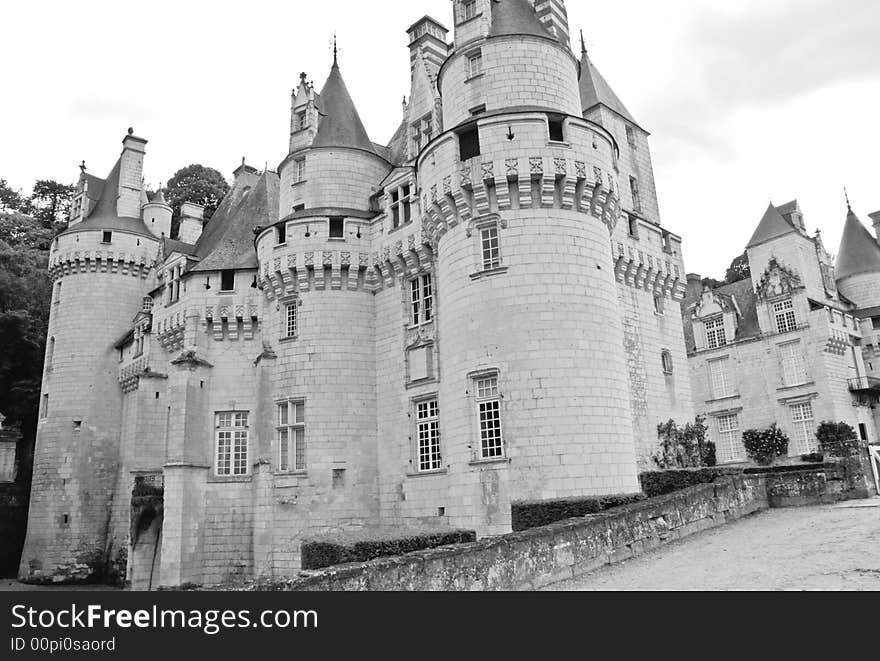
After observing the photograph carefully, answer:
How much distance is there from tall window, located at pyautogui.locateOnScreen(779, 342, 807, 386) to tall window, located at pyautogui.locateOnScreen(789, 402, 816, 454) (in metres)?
1.30

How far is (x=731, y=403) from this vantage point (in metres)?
38.3

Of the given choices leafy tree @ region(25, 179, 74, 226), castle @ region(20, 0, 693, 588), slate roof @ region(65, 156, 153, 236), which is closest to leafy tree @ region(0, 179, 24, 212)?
leafy tree @ region(25, 179, 74, 226)

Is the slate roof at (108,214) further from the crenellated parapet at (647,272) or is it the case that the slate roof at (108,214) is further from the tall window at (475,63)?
the crenellated parapet at (647,272)

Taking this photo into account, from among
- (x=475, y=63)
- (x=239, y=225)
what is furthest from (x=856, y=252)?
(x=239, y=225)

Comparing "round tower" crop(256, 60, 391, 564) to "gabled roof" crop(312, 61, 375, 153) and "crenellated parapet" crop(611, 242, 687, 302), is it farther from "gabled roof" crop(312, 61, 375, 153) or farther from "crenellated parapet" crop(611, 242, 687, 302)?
"crenellated parapet" crop(611, 242, 687, 302)

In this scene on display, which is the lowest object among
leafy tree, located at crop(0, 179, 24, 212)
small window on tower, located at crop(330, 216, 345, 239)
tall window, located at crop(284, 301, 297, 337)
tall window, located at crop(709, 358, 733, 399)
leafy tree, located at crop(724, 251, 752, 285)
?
tall window, located at crop(709, 358, 733, 399)

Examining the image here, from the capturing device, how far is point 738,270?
6144 centimetres

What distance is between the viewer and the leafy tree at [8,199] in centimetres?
5615

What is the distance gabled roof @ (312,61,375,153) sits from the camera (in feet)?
90.4

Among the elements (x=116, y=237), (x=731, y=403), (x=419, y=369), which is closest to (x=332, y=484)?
(x=419, y=369)

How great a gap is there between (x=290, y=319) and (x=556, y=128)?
12.0 m
